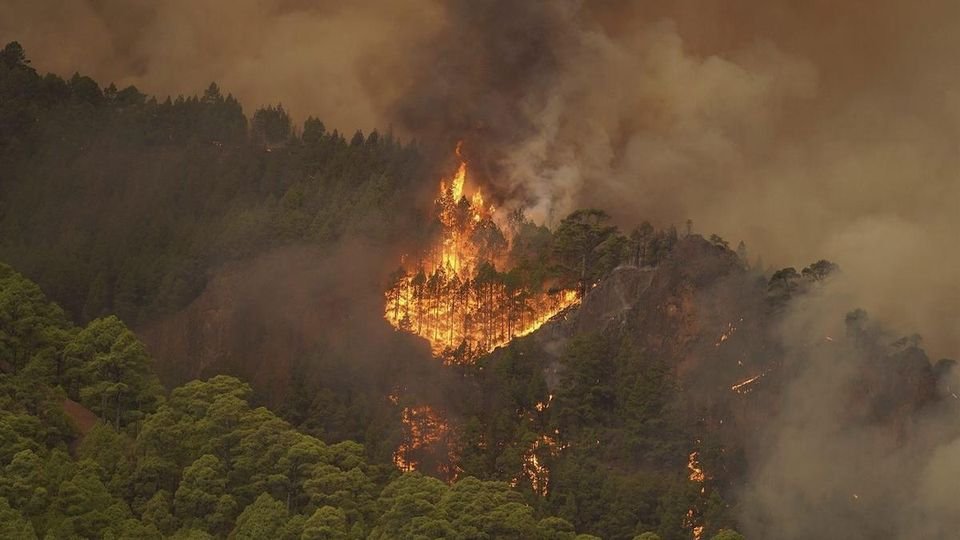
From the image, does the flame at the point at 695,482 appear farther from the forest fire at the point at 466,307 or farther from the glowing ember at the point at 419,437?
the forest fire at the point at 466,307

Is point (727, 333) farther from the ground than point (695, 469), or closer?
farther from the ground

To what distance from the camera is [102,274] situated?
116250 millimetres

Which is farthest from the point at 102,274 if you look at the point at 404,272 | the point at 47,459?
the point at 47,459

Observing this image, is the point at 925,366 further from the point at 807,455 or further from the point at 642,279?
the point at 642,279

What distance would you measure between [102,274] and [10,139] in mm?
16157

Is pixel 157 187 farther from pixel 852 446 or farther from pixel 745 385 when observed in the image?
pixel 852 446

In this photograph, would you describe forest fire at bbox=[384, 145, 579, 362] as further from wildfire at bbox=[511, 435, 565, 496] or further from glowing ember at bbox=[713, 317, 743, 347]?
glowing ember at bbox=[713, 317, 743, 347]

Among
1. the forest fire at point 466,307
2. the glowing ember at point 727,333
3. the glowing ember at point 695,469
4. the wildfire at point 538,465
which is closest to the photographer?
the glowing ember at point 695,469

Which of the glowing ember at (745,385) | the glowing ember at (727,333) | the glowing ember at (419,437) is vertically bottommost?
the glowing ember at (419,437)

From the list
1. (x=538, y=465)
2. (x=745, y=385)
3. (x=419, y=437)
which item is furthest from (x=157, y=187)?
(x=745, y=385)

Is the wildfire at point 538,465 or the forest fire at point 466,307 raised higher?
the forest fire at point 466,307

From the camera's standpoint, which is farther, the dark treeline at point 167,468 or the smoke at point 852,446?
the smoke at point 852,446

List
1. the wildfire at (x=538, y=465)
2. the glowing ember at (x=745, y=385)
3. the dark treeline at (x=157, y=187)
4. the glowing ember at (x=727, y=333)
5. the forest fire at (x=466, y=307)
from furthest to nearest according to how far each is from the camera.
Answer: the dark treeline at (x=157, y=187), the forest fire at (x=466, y=307), the glowing ember at (x=727, y=333), the glowing ember at (x=745, y=385), the wildfire at (x=538, y=465)

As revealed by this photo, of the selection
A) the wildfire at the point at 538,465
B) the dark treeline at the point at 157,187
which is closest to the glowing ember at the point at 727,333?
the wildfire at the point at 538,465
